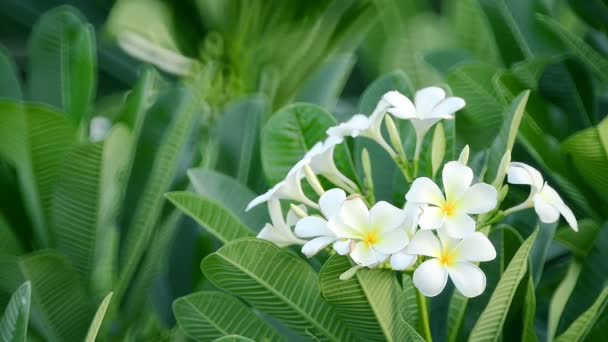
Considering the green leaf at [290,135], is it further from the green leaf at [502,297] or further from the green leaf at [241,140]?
the green leaf at [502,297]

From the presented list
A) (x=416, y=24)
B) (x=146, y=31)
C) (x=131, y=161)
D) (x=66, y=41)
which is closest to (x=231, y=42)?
(x=146, y=31)

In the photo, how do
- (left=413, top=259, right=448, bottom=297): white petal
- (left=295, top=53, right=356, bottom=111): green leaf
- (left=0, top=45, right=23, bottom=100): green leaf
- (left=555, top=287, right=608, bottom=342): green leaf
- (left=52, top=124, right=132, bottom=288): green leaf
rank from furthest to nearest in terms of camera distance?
(left=295, top=53, right=356, bottom=111): green leaf < (left=0, top=45, right=23, bottom=100): green leaf < (left=52, top=124, right=132, bottom=288): green leaf < (left=555, top=287, right=608, bottom=342): green leaf < (left=413, top=259, right=448, bottom=297): white petal

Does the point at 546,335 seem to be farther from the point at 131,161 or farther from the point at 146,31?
the point at 146,31

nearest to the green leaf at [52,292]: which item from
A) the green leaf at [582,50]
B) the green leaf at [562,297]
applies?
the green leaf at [562,297]

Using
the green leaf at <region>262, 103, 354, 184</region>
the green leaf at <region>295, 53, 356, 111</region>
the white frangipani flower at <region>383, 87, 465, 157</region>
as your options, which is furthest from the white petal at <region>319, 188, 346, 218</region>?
the green leaf at <region>295, 53, 356, 111</region>

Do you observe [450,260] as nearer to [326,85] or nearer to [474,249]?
[474,249]

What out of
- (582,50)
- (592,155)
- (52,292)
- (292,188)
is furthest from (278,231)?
(582,50)

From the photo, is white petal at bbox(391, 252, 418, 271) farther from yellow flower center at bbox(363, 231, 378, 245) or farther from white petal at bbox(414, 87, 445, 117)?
white petal at bbox(414, 87, 445, 117)
